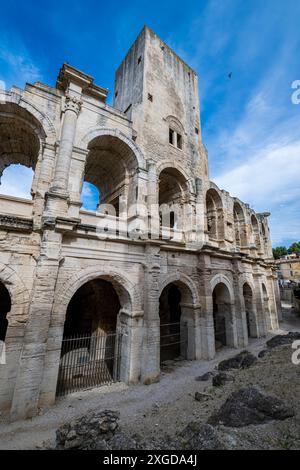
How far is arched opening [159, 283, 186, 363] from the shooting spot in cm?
1051

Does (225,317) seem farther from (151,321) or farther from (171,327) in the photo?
(151,321)

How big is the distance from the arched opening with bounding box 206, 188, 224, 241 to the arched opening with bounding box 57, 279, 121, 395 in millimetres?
7619

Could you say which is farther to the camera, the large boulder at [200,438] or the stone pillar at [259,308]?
the stone pillar at [259,308]

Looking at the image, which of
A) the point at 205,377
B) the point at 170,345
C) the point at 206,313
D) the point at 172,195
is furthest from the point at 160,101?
the point at 170,345

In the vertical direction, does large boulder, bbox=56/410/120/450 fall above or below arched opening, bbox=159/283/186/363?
below

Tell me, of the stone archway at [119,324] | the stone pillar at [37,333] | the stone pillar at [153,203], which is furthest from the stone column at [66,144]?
the stone pillar at [153,203]

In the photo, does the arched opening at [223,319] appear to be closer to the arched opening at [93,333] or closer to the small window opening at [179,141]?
the arched opening at [93,333]

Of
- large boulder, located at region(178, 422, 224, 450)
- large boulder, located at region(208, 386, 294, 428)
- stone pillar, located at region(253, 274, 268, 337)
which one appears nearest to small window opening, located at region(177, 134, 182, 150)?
stone pillar, located at region(253, 274, 268, 337)

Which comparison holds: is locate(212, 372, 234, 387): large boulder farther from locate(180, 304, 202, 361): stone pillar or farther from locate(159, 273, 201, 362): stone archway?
locate(180, 304, 202, 361): stone pillar

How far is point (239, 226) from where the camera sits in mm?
16531

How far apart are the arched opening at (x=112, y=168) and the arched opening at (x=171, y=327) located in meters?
6.22

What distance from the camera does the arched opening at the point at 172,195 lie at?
38.3 feet

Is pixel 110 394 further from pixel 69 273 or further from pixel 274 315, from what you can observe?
pixel 274 315

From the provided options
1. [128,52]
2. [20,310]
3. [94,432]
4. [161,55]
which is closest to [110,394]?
[94,432]
